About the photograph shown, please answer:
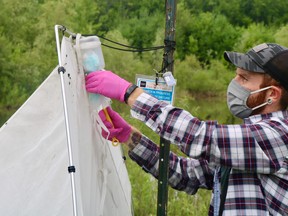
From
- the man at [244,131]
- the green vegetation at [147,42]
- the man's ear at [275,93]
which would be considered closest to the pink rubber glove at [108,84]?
the man at [244,131]

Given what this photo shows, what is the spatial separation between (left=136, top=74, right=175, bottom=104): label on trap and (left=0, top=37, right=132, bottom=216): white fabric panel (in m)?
0.30

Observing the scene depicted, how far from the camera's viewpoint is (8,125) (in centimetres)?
256

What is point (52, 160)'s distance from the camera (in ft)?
8.87

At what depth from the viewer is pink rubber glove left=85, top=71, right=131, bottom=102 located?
2102 millimetres

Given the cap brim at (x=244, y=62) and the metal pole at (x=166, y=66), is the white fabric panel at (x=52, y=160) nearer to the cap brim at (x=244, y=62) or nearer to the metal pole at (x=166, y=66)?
the metal pole at (x=166, y=66)

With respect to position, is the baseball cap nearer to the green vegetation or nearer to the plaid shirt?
the plaid shirt

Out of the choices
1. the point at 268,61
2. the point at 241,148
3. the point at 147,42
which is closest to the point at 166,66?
the point at 268,61

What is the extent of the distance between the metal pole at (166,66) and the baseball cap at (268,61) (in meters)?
0.33

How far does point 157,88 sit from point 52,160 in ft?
2.66

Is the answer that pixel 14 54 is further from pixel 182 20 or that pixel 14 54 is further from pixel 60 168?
pixel 60 168

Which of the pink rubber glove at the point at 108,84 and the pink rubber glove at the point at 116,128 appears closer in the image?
the pink rubber glove at the point at 108,84

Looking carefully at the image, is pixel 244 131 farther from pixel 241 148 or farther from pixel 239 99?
pixel 239 99

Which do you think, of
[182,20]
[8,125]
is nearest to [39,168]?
[8,125]

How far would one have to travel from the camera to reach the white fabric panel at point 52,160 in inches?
95.1
